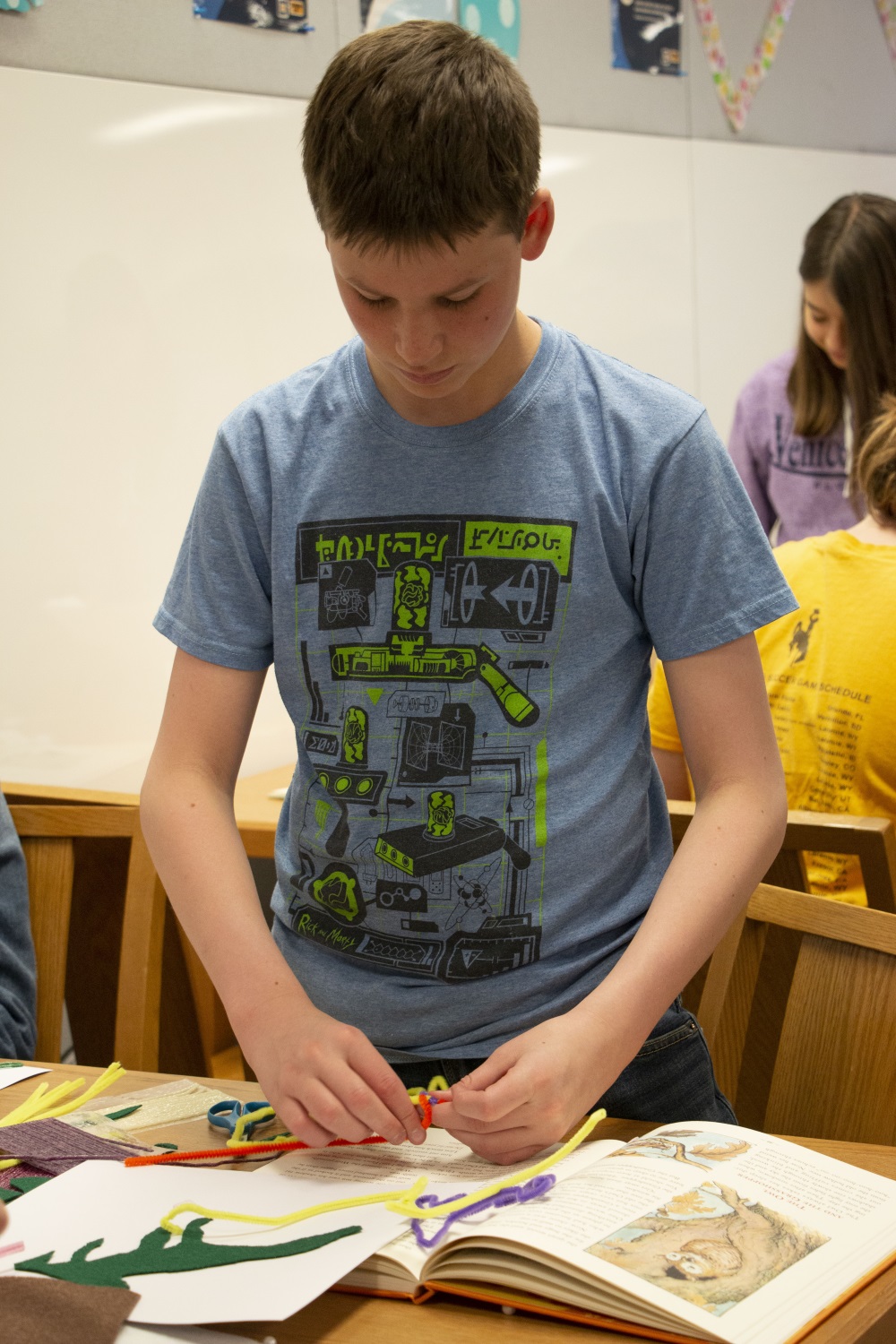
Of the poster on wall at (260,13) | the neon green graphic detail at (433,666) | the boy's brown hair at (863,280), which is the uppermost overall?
the poster on wall at (260,13)

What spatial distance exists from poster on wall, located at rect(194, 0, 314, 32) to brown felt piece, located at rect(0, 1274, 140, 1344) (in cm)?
249

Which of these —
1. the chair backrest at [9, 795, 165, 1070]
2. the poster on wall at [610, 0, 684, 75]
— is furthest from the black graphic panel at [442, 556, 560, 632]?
the poster on wall at [610, 0, 684, 75]

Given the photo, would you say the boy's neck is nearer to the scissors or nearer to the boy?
the boy

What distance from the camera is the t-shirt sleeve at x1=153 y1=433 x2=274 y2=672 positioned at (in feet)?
3.46

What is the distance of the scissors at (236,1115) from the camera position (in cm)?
98

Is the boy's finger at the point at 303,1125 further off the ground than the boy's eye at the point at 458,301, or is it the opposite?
the boy's eye at the point at 458,301

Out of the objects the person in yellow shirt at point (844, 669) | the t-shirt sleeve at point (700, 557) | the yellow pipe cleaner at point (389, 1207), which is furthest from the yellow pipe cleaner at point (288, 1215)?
the person in yellow shirt at point (844, 669)

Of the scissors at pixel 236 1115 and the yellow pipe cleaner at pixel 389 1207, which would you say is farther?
the scissors at pixel 236 1115

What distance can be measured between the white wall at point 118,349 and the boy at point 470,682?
4.86 ft

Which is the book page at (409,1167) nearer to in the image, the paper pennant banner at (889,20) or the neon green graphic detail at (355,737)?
the neon green graphic detail at (355,737)

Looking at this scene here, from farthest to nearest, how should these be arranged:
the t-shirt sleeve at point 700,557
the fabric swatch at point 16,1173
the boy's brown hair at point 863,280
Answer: the boy's brown hair at point 863,280
the t-shirt sleeve at point 700,557
the fabric swatch at point 16,1173

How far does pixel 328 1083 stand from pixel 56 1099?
0.32 metres

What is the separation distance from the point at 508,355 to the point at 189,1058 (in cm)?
142

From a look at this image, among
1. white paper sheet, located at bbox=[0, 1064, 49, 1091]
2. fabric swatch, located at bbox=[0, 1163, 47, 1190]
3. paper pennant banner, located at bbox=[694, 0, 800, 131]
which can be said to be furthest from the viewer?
paper pennant banner, located at bbox=[694, 0, 800, 131]
